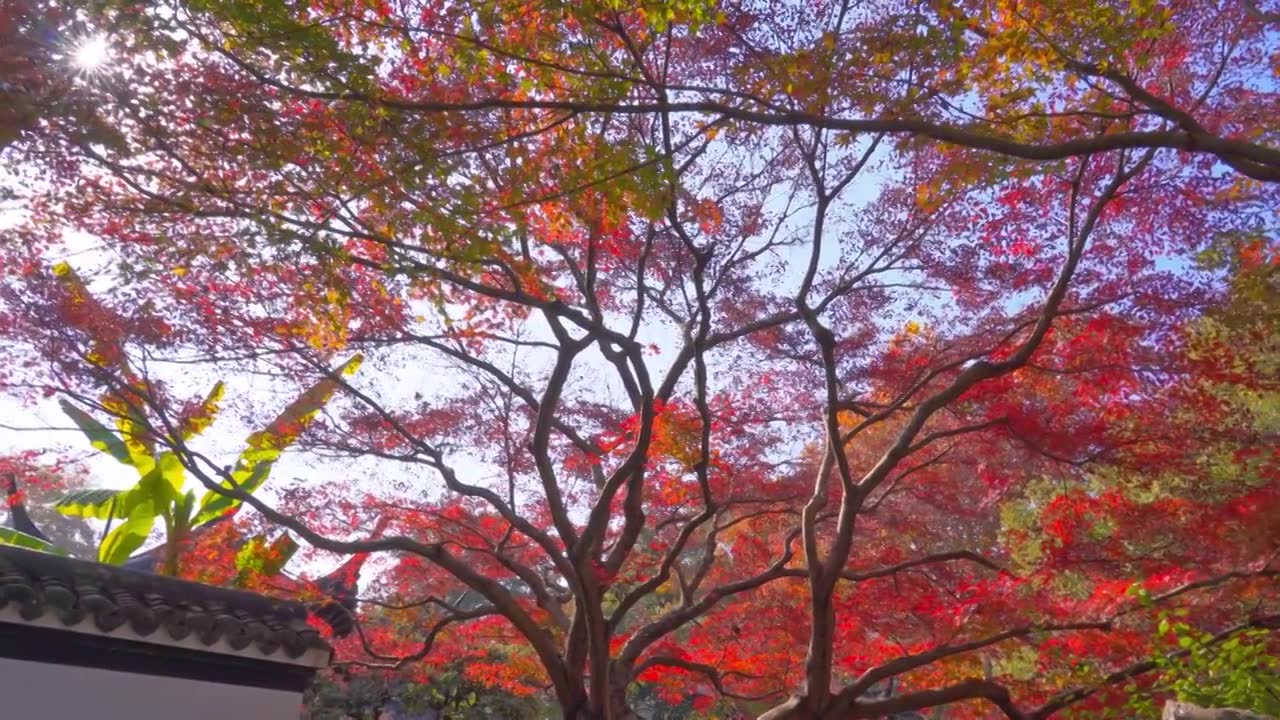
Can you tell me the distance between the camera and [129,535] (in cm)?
1152

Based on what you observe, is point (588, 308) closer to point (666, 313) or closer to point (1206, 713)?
point (666, 313)

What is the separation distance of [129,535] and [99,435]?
1438 millimetres

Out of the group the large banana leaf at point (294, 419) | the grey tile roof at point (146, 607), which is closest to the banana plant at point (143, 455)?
the large banana leaf at point (294, 419)

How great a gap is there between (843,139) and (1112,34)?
62.6 inches

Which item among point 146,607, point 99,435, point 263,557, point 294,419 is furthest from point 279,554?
point 146,607

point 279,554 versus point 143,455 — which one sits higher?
point 143,455

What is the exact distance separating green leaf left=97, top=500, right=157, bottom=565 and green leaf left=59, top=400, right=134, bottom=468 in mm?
871

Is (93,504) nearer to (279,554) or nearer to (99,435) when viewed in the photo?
(99,435)

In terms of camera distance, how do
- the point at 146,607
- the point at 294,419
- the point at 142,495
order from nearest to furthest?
1. the point at 146,607
2. the point at 294,419
3. the point at 142,495

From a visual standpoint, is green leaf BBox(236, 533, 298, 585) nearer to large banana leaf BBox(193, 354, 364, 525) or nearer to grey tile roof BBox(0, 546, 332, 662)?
large banana leaf BBox(193, 354, 364, 525)

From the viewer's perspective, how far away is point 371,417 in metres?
9.73

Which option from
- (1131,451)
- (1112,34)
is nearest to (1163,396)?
(1131,451)

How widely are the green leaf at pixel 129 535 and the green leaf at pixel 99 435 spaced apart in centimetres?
87

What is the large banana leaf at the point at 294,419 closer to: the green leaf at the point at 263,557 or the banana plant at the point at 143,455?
the banana plant at the point at 143,455
